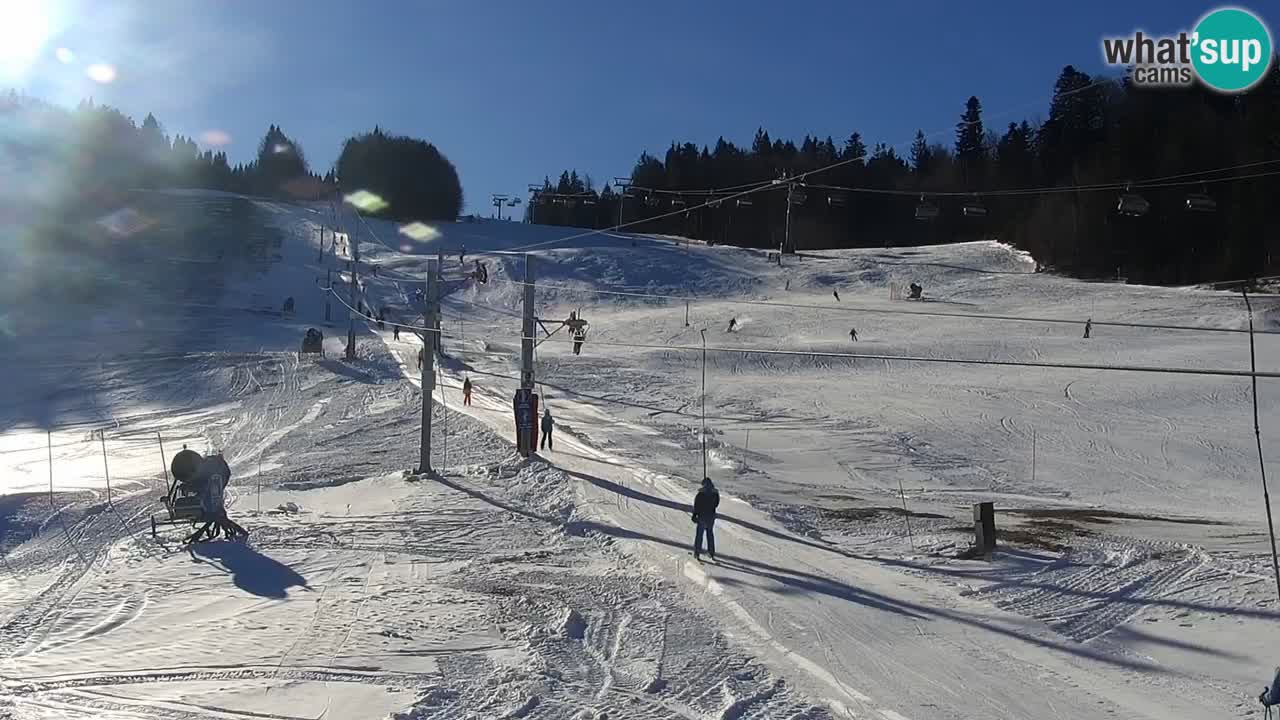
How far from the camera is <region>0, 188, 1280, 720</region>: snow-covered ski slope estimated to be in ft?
38.5

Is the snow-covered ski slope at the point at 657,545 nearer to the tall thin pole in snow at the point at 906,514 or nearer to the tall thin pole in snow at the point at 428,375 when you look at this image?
the tall thin pole in snow at the point at 906,514

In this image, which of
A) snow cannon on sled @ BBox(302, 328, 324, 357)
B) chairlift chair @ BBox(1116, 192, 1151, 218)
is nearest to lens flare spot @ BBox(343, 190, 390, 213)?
snow cannon on sled @ BBox(302, 328, 324, 357)

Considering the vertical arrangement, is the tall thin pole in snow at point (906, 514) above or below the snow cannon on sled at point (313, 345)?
below

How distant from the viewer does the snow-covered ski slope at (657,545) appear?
38.5 feet

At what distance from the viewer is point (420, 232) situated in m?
137

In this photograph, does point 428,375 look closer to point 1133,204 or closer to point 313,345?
point 1133,204

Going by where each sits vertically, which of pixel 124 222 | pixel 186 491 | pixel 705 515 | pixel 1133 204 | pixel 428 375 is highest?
pixel 124 222

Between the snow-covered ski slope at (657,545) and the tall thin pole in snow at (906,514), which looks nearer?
the snow-covered ski slope at (657,545)

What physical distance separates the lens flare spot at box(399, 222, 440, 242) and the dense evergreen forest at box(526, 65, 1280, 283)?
863 inches

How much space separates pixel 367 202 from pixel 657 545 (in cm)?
14187

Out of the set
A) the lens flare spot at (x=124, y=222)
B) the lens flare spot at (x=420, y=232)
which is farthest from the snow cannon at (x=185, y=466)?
the lens flare spot at (x=420, y=232)

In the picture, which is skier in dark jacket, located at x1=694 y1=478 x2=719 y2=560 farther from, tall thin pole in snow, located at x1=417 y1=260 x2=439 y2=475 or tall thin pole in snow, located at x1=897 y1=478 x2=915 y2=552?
tall thin pole in snow, located at x1=417 y1=260 x2=439 y2=475

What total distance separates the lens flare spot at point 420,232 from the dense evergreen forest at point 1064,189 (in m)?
21.9

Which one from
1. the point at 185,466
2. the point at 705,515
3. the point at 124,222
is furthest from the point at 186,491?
the point at 124,222
